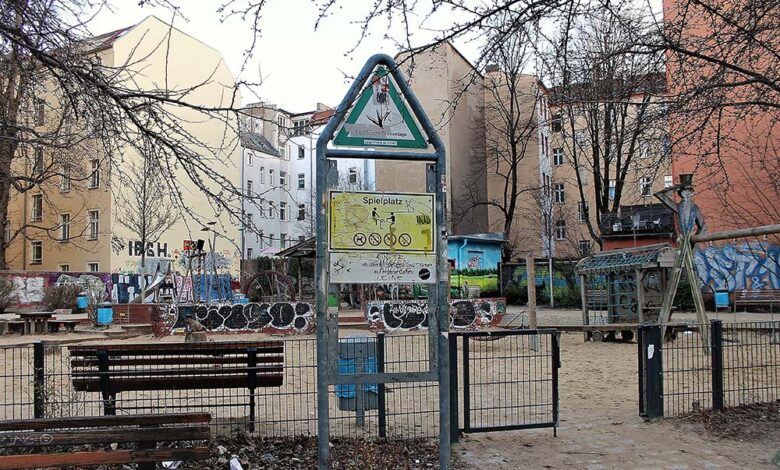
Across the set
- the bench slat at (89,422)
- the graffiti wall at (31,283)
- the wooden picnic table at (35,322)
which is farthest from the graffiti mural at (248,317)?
the graffiti wall at (31,283)

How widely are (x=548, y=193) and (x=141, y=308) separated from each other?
23616 millimetres

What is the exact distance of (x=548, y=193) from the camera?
38281 millimetres

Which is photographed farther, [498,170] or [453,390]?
[498,170]

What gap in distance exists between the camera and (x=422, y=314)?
20.1 meters

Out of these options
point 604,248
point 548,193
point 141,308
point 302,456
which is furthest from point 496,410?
point 548,193

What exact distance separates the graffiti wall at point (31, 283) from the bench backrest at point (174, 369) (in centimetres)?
2844

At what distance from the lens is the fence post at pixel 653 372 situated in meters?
7.20

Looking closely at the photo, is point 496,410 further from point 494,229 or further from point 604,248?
point 494,229

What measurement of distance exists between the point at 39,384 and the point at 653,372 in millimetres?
5956

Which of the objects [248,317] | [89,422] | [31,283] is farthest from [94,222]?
[89,422]

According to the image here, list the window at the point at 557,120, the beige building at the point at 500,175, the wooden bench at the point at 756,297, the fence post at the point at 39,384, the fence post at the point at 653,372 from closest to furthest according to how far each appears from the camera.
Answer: the fence post at the point at 39,384, the fence post at the point at 653,372, the window at the point at 557,120, the wooden bench at the point at 756,297, the beige building at the point at 500,175

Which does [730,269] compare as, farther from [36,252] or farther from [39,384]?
[36,252]

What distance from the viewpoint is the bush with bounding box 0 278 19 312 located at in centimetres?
2864

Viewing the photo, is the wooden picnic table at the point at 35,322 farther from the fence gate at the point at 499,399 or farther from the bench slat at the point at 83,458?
the bench slat at the point at 83,458
